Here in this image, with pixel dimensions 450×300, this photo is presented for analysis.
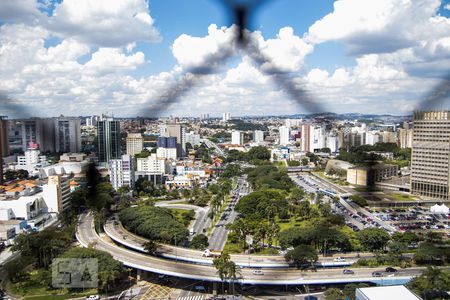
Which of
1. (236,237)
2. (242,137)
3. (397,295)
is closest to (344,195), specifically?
(236,237)

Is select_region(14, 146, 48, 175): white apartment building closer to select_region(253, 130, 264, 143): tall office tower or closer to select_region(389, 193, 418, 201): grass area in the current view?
select_region(389, 193, 418, 201): grass area

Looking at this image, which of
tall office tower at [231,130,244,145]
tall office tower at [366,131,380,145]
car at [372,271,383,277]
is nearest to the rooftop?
car at [372,271,383,277]

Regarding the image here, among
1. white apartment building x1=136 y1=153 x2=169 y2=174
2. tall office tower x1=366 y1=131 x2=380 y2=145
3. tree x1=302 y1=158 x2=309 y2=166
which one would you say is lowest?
tree x1=302 y1=158 x2=309 y2=166

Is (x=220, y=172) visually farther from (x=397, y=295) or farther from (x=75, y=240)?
(x=397, y=295)

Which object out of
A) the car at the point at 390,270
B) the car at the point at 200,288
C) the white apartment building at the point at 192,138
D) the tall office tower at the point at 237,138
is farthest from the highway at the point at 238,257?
the tall office tower at the point at 237,138

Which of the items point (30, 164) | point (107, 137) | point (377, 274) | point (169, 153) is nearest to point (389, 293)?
point (377, 274)

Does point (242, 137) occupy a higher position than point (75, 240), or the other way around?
point (242, 137)
